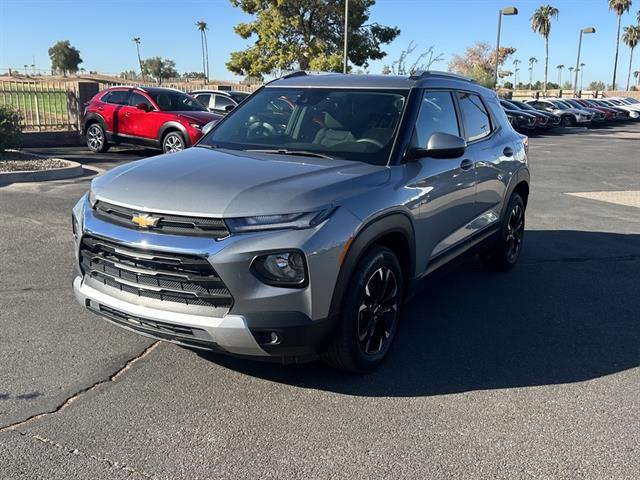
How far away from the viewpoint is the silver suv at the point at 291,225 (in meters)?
3.14

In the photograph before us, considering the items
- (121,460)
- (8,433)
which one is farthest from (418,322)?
(8,433)

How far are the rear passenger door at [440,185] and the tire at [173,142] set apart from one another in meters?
9.46

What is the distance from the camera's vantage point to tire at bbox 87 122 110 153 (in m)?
14.9

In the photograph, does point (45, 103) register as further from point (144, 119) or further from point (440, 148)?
point (440, 148)

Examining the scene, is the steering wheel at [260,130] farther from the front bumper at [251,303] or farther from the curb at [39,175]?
the curb at [39,175]

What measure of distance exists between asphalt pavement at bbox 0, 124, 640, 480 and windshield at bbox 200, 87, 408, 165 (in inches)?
43.9

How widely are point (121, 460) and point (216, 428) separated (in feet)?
1.66

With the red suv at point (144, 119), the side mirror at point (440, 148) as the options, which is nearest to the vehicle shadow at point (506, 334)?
the side mirror at point (440, 148)

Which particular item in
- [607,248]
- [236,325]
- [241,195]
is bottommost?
[607,248]

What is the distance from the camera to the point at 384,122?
427 cm

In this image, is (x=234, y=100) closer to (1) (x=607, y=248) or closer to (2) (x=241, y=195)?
(1) (x=607, y=248)

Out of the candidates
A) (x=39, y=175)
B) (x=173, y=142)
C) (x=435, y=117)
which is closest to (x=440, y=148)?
(x=435, y=117)

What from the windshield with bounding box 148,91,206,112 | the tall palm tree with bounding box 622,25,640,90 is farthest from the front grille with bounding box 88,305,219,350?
the tall palm tree with bounding box 622,25,640,90

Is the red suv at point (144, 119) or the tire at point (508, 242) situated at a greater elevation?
the red suv at point (144, 119)
